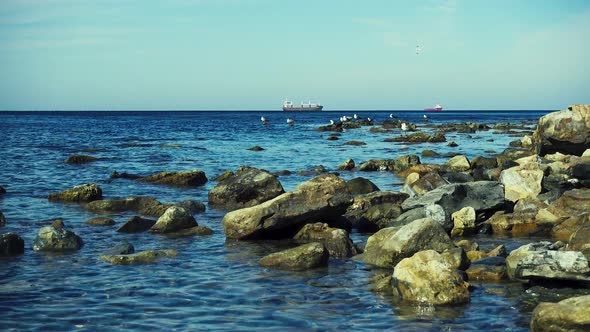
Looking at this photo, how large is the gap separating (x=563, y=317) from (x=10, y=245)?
11742 millimetres

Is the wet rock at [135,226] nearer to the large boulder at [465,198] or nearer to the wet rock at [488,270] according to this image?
the large boulder at [465,198]

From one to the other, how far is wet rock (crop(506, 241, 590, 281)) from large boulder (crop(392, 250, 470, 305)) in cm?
121

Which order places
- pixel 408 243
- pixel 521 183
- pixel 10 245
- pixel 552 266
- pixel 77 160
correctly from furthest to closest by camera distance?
pixel 77 160 → pixel 521 183 → pixel 10 245 → pixel 408 243 → pixel 552 266

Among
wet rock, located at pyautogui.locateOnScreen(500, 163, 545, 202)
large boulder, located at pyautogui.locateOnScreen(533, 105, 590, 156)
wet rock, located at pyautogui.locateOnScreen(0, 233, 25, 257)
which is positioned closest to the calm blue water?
wet rock, located at pyautogui.locateOnScreen(0, 233, 25, 257)

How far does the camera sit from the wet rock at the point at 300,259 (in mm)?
13689

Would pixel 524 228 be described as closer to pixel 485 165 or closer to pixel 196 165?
pixel 485 165

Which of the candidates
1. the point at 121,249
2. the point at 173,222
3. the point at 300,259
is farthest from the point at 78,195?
the point at 300,259

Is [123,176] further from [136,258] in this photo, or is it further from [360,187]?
[136,258]

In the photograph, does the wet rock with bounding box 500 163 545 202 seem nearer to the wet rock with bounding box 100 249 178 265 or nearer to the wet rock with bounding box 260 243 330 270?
the wet rock with bounding box 260 243 330 270

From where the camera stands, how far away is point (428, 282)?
11.2m

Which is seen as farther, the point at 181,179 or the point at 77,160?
the point at 77,160

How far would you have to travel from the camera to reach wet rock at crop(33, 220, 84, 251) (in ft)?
49.9

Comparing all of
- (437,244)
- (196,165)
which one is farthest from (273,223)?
(196,165)

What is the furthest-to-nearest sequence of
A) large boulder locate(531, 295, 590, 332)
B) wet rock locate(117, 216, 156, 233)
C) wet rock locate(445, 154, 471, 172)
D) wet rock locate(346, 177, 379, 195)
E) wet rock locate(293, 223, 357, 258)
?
wet rock locate(445, 154, 471, 172) < wet rock locate(346, 177, 379, 195) < wet rock locate(117, 216, 156, 233) < wet rock locate(293, 223, 357, 258) < large boulder locate(531, 295, 590, 332)
